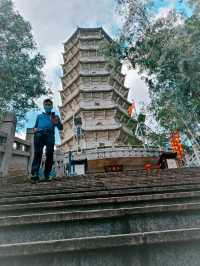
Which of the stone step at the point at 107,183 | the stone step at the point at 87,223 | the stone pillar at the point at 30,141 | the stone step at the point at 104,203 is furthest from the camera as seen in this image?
the stone pillar at the point at 30,141

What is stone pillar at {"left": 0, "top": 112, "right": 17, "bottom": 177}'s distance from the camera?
843cm

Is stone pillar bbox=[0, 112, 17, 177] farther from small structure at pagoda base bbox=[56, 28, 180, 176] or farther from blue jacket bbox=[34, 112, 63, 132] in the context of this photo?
small structure at pagoda base bbox=[56, 28, 180, 176]

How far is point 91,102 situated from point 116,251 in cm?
2505

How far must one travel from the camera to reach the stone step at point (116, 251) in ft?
5.38

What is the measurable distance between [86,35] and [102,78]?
24.3 ft

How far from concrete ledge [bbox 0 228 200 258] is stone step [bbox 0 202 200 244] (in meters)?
0.48

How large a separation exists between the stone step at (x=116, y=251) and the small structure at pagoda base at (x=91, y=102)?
18884mm

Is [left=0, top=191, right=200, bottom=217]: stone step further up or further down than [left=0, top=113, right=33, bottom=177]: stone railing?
further down

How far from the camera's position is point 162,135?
1903 centimetres

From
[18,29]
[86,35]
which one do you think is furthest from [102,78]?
[18,29]

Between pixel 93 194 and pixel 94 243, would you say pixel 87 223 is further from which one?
pixel 93 194

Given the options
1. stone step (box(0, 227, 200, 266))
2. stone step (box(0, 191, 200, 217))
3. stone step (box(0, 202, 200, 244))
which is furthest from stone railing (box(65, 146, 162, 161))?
stone step (box(0, 227, 200, 266))

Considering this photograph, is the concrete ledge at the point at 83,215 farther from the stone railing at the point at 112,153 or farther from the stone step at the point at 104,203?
the stone railing at the point at 112,153

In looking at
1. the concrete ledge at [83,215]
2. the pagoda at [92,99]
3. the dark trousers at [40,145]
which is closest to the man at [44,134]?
the dark trousers at [40,145]
